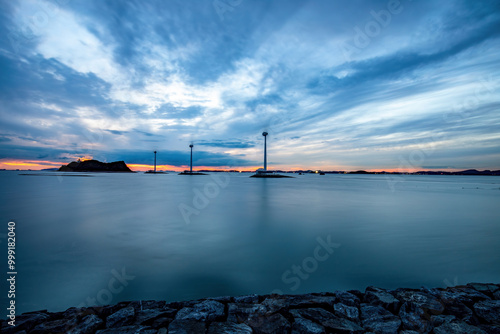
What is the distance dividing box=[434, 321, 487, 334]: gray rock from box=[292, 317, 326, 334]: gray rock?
1594mm

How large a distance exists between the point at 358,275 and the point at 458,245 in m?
4.60

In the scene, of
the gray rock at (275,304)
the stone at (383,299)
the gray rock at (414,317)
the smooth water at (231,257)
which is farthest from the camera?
the smooth water at (231,257)

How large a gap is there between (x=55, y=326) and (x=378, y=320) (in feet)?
15.0

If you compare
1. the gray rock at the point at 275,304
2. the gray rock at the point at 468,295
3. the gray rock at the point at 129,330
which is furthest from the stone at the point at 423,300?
the gray rock at the point at 129,330

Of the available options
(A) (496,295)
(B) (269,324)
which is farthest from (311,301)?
(A) (496,295)

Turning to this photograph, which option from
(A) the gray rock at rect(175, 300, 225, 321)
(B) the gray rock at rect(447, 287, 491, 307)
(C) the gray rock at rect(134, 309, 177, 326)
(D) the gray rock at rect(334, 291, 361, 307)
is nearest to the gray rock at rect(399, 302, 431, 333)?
(D) the gray rock at rect(334, 291, 361, 307)

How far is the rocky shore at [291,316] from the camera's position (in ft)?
10.0

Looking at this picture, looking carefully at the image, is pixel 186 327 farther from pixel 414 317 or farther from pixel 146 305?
pixel 414 317

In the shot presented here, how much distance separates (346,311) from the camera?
3.40 meters

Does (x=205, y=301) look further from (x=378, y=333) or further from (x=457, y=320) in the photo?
(x=457, y=320)

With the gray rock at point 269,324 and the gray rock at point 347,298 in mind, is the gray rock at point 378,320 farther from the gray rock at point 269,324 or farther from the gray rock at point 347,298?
the gray rock at point 269,324

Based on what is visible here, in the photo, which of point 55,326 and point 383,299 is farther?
point 383,299

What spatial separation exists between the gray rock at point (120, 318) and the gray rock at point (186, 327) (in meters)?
0.66

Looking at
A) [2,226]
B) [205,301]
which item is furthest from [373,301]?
[2,226]
